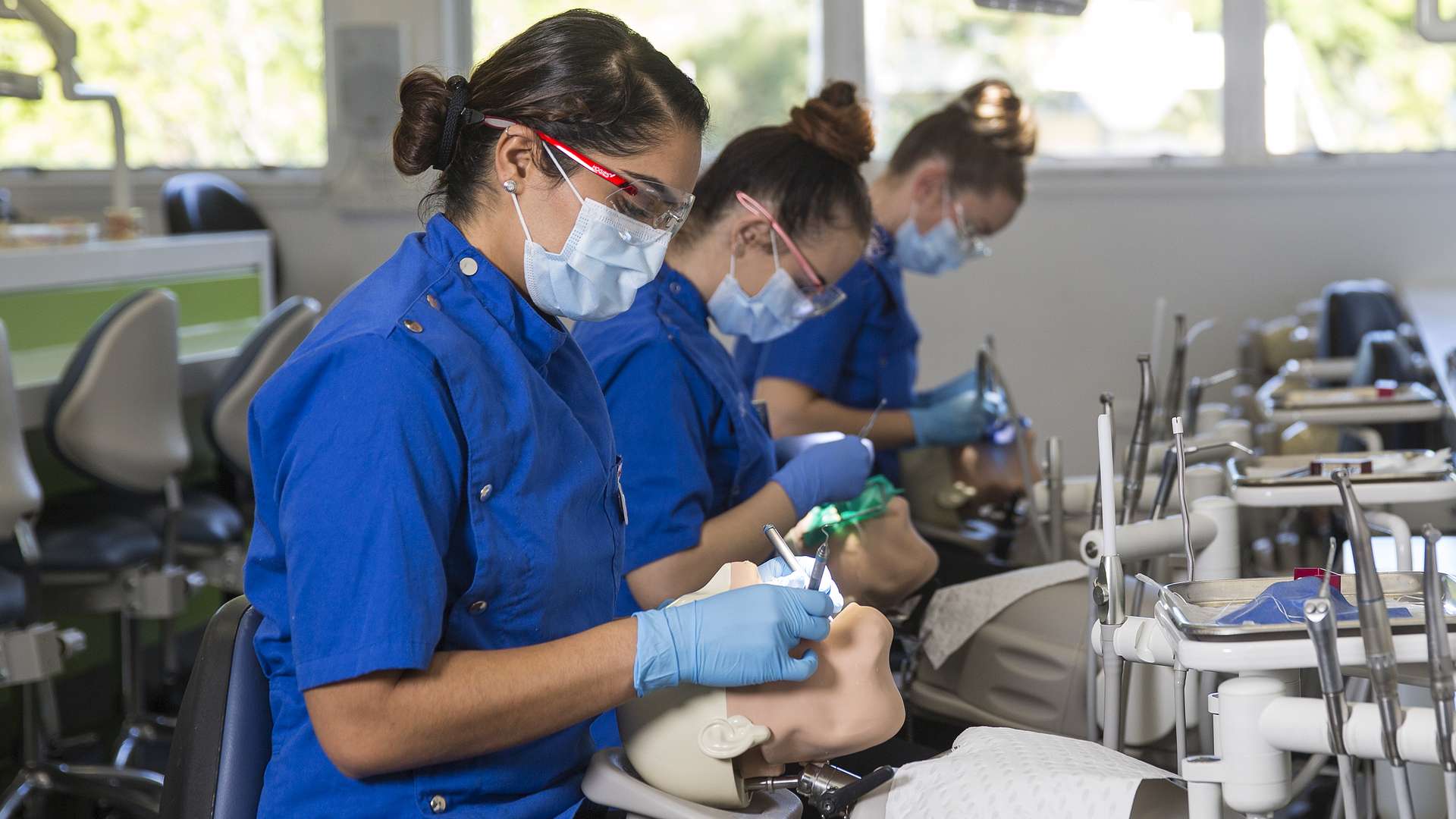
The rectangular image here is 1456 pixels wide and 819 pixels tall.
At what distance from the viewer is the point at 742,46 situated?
14.6 feet

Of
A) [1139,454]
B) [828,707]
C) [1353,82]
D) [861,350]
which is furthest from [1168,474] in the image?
[1353,82]

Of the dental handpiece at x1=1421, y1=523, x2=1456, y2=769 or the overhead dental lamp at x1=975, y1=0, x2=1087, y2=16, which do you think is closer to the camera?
the dental handpiece at x1=1421, y1=523, x2=1456, y2=769

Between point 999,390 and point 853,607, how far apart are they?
1.54 metres

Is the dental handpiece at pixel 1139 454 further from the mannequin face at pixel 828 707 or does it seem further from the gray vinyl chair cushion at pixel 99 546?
the gray vinyl chair cushion at pixel 99 546

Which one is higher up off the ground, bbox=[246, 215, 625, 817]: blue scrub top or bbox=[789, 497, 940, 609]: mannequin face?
bbox=[246, 215, 625, 817]: blue scrub top

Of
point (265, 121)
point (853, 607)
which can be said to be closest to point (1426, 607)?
point (853, 607)

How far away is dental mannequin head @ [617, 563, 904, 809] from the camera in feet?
3.43

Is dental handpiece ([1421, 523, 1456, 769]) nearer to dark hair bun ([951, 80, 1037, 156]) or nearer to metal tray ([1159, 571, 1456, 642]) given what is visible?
metal tray ([1159, 571, 1456, 642])

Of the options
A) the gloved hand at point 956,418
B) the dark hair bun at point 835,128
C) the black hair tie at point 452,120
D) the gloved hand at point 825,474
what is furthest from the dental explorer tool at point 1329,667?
the gloved hand at point 956,418

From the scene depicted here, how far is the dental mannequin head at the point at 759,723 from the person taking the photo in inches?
41.1

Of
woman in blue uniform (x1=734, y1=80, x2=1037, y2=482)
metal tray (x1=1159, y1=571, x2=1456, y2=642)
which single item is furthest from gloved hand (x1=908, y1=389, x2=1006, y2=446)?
metal tray (x1=1159, y1=571, x2=1456, y2=642)

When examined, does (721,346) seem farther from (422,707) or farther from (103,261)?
(103,261)

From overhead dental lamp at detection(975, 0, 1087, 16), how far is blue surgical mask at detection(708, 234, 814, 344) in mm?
977

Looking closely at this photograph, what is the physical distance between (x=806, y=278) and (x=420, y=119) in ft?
2.61
